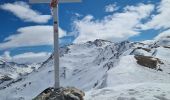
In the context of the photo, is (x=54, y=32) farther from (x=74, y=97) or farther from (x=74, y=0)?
(x=74, y=97)

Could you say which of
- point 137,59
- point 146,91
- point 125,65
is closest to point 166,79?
point 125,65

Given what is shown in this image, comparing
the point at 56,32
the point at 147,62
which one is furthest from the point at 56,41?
the point at 147,62

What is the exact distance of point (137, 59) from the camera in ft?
205

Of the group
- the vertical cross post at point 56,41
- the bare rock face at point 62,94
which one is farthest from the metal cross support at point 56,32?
the bare rock face at point 62,94

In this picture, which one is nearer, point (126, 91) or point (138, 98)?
point (138, 98)

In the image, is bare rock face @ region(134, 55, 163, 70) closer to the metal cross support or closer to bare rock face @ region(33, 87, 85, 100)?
bare rock face @ region(33, 87, 85, 100)

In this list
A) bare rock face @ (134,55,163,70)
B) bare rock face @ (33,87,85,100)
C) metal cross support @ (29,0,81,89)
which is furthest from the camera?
bare rock face @ (134,55,163,70)

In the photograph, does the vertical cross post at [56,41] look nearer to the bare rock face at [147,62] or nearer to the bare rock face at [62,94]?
the bare rock face at [62,94]

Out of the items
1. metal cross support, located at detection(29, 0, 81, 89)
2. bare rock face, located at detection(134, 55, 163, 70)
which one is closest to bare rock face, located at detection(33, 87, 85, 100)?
metal cross support, located at detection(29, 0, 81, 89)

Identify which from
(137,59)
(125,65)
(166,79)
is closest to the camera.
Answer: (166,79)

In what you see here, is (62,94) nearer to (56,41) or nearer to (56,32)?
(56,41)

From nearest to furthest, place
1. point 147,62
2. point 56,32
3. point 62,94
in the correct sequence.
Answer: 1. point 62,94
2. point 56,32
3. point 147,62

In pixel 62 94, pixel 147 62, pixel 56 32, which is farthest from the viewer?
pixel 147 62

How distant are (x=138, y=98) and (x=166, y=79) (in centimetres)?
3516
